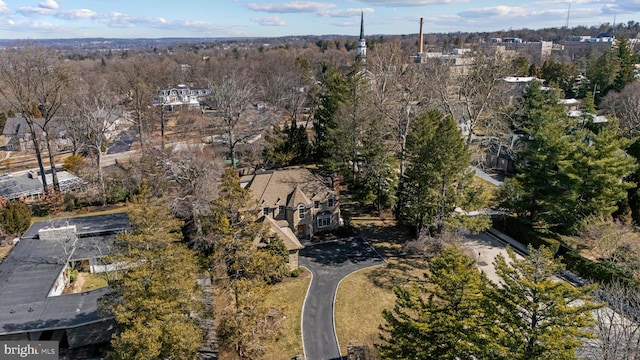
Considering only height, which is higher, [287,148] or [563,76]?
[563,76]

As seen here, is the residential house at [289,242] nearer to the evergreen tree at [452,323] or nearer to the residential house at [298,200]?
the residential house at [298,200]

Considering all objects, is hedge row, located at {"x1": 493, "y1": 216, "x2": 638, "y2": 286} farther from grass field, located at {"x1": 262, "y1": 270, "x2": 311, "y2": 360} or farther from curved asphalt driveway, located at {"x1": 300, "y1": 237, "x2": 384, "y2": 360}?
grass field, located at {"x1": 262, "y1": 270, "x2": 311, "y2": 360}

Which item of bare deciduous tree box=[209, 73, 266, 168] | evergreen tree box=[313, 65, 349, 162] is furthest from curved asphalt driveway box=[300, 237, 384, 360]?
bare deciduous tree box=[209, 73, 266, 168]

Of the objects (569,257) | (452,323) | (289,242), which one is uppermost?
(452,323)

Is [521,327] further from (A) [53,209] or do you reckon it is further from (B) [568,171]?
(A) [53,209]

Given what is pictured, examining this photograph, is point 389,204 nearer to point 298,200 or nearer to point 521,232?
point 298,200

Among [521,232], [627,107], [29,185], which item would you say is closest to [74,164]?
[29,185]

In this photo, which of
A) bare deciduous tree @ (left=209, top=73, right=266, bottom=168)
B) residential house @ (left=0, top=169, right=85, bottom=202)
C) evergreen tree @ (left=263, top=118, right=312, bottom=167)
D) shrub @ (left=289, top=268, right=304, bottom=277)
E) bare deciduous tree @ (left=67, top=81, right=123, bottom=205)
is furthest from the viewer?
evergreen tree @ (left=263, top=118, right=312, bottom=167)
